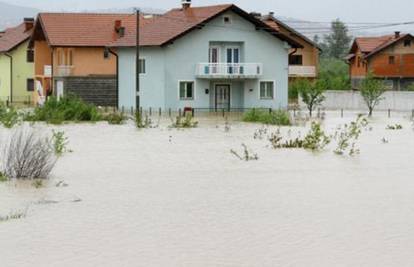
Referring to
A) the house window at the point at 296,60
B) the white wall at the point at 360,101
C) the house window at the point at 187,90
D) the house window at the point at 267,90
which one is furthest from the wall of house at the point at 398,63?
the house window at the point at 187,90

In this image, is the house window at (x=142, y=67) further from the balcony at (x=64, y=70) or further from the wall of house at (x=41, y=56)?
the wall of house at (x=41, y=56)

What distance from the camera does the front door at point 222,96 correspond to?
184 ft

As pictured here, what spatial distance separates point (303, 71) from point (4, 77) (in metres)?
23.5

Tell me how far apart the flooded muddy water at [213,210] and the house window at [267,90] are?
2938 cm

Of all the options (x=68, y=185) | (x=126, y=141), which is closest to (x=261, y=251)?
(x=68, y=185)

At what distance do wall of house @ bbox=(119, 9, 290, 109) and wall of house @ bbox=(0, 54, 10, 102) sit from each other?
18.5 metres

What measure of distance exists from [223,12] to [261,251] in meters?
42.1

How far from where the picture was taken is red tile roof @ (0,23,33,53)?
235 ft

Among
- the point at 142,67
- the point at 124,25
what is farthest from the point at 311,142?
the point at 124,25

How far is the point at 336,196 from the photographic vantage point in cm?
1811

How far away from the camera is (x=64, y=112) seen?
4278 centimetres

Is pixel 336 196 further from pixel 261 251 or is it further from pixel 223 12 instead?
pixel 223 12

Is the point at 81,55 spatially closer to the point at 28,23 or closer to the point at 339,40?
the point at 28,23

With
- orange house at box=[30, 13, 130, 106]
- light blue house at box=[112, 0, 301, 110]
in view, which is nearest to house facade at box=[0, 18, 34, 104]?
orange house at box=[30, 13, 130, 106]
